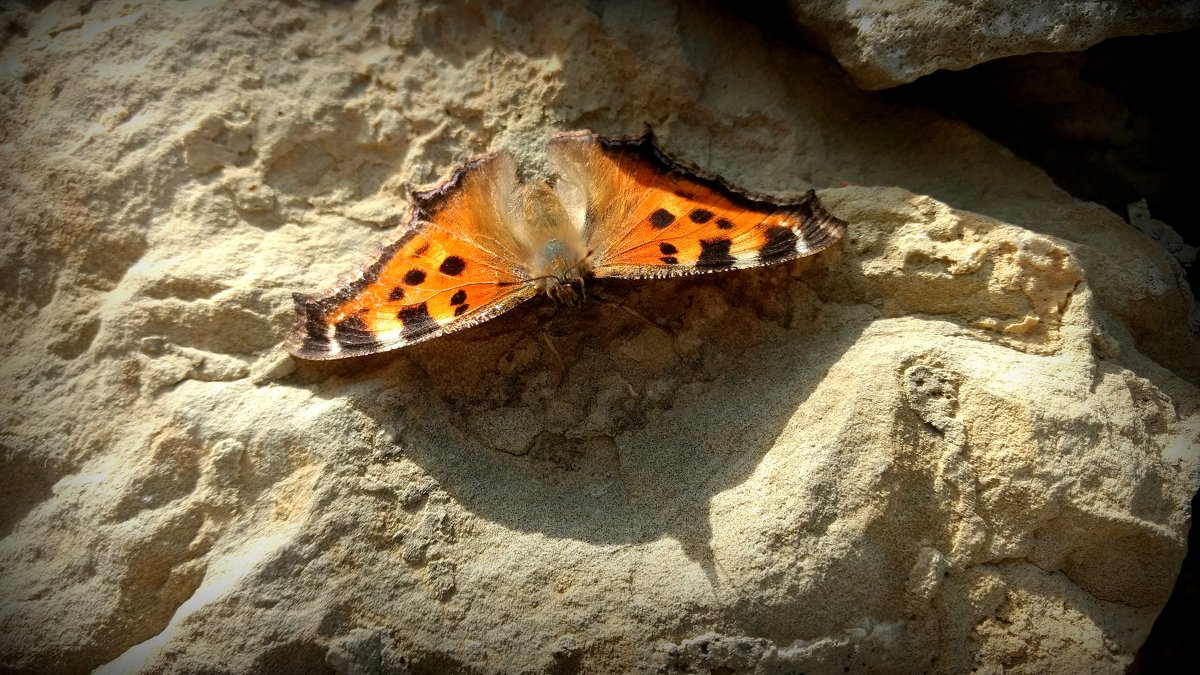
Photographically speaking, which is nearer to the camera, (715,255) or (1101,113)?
(715,255)

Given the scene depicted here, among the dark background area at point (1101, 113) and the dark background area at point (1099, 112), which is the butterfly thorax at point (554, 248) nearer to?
the dark background area at point (1099, 112)

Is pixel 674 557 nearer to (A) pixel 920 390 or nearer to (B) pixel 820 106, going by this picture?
(A) pixel 920 390

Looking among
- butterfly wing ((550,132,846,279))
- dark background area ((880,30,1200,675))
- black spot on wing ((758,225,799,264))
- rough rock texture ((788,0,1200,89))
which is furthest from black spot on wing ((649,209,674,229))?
dark background area ((880,30,1200,675))

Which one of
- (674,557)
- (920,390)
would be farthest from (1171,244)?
(674,557)

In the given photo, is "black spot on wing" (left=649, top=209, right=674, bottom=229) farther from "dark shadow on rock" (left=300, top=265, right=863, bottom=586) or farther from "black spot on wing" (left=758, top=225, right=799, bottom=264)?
"black spot on wing" (left=758, top=225, right=799, bottom=264)

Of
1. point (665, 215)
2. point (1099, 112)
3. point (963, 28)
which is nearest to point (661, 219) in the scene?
point (665, 215)

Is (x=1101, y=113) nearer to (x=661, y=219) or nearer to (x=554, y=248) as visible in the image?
(x=661, y=219)

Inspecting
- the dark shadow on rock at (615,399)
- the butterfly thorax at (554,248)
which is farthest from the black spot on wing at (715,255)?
the butterfly thorax at (554,248)
